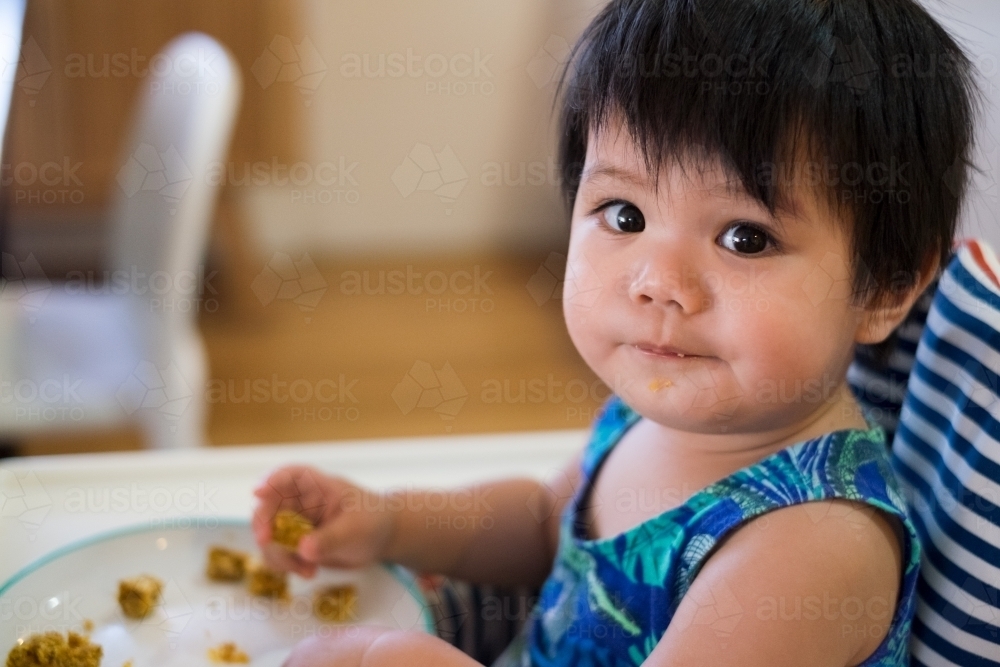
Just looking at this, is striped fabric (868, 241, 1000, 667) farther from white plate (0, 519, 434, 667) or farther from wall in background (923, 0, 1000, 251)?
white plate (0, 519, 434, 667)

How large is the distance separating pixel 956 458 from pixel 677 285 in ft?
0.66

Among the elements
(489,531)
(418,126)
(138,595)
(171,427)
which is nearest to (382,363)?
(418,126)

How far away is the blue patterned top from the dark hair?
96mm

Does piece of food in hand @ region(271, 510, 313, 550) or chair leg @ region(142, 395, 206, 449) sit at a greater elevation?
piece of food in hand @ region(271, 510, 313, 550)

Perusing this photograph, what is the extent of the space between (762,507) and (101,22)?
6.44 feet

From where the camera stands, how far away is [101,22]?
2.10 metres

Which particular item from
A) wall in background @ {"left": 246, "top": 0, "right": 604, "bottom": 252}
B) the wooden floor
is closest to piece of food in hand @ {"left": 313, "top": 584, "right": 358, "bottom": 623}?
the wooden floor

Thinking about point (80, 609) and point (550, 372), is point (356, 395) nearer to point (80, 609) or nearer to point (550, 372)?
point (550, 372)

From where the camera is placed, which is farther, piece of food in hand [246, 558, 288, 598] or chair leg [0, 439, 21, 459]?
chair leg [0, 439, 21, 459]

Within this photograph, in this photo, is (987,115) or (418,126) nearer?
(987,115)

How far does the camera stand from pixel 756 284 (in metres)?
A: 0.50

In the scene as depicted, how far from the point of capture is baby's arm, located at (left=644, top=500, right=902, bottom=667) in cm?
49

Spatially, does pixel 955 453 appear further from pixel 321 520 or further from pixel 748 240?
pixel 321 520

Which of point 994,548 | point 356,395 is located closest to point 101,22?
point 356,395
